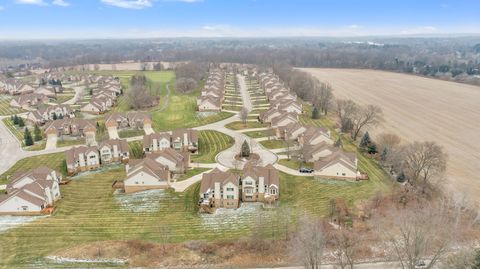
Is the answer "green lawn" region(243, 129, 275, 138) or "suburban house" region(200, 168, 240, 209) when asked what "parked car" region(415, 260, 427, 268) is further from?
"green lawn" region(243, 129, 275, 138)

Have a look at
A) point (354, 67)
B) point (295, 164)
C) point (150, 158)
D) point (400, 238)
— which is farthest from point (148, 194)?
point (354, 67)

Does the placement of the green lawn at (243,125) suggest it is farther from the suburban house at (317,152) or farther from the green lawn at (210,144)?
the suburban house at (317,152)

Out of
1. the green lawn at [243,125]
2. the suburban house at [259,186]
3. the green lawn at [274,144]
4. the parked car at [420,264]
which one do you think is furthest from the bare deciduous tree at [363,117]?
the parked car at [420,264]

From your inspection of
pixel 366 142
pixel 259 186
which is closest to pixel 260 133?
pixel 366 142

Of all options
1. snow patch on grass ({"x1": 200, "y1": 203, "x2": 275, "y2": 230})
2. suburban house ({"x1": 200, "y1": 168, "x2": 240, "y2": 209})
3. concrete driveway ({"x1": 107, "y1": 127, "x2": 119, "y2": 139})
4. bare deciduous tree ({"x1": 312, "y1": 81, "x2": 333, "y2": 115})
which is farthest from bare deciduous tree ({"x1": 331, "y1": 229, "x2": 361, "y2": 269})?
bare deciduous tree ({"x1": 312, "y1": 81, "x2": 333, "y2": 115})

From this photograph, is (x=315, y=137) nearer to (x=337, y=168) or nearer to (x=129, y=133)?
(x=337, y=168)
